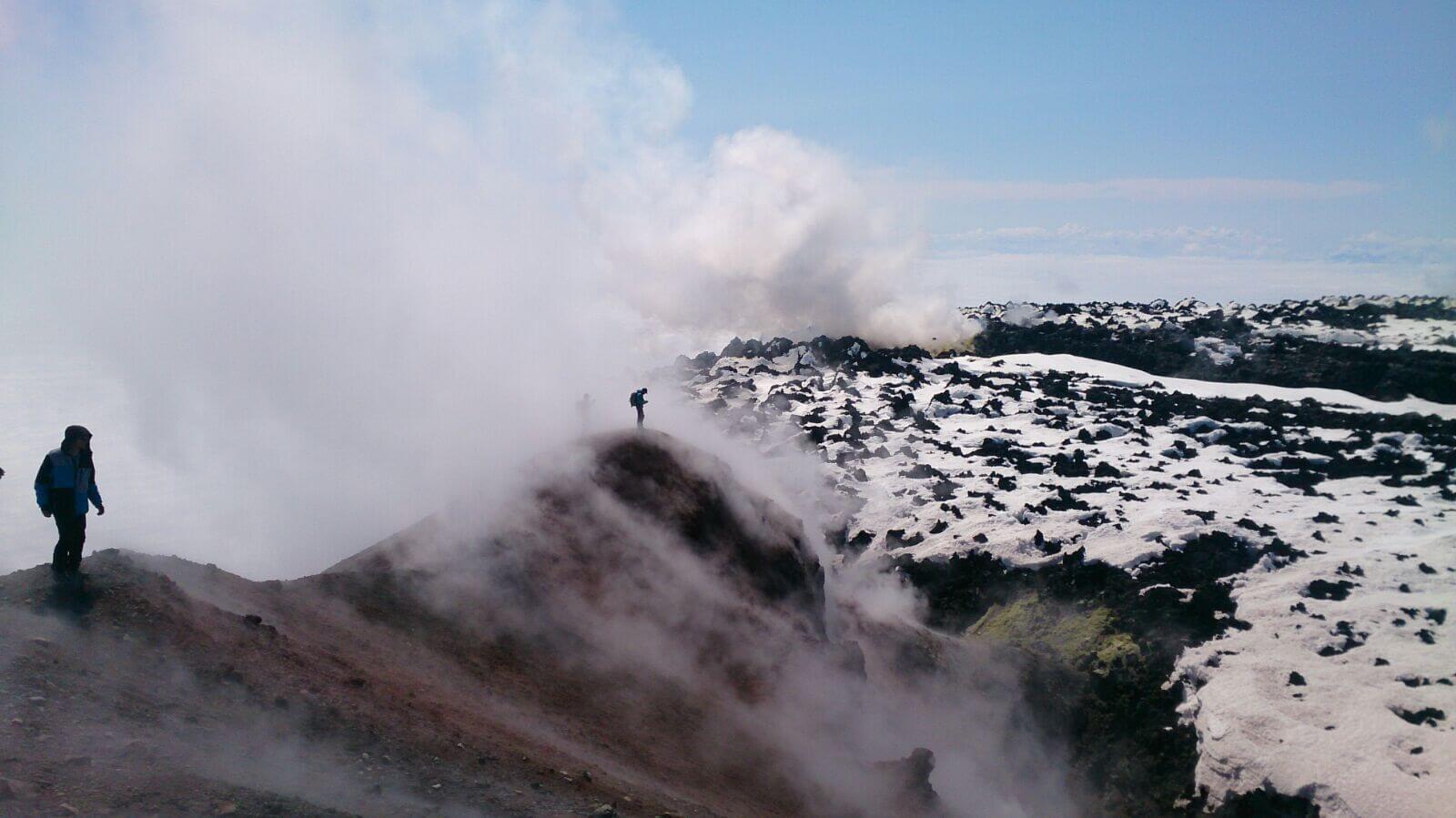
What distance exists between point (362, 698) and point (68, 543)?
4.84m

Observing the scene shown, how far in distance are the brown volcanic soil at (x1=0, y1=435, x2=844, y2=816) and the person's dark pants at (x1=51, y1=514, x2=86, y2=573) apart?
0.89 ft

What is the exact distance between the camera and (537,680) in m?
19.5

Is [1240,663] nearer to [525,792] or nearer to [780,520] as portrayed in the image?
[780,520]

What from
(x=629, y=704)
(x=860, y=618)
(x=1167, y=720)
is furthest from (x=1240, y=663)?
(x=629, y=704)

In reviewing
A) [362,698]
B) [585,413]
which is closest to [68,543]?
[362,698]

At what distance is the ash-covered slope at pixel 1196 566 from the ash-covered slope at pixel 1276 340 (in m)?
4.14

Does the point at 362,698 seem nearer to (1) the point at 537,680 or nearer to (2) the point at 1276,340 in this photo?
(1) the point at 537,680

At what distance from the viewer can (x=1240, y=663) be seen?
31.2 metres

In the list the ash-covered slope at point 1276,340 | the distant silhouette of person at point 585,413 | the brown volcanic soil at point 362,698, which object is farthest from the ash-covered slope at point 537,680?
the ash-covered slope at point 1276,340

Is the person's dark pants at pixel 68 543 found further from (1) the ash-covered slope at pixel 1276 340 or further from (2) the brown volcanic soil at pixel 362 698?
(1) the ash-covered slope at pixel 1276 340

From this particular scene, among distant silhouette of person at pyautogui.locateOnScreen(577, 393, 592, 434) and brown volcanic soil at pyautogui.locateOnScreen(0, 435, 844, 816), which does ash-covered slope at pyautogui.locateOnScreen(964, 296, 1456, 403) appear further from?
brown volcanic soil at pyautogui.locateOnScreen(0, 435, 844, 816)

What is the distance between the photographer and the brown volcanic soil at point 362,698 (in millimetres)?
10203

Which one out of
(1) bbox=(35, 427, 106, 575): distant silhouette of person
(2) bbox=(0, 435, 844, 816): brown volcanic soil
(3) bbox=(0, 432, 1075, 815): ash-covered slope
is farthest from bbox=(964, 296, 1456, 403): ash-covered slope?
(1) bbox=(35, 427, 106, 575): distant silhouette of person

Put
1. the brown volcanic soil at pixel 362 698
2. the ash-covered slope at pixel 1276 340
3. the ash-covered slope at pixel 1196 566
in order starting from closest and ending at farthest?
the brown volcanic soil at pixel 362 698 < the ash-covered slope at pixel 1196 566 < the ash-covered slope at pixel 1276 340
